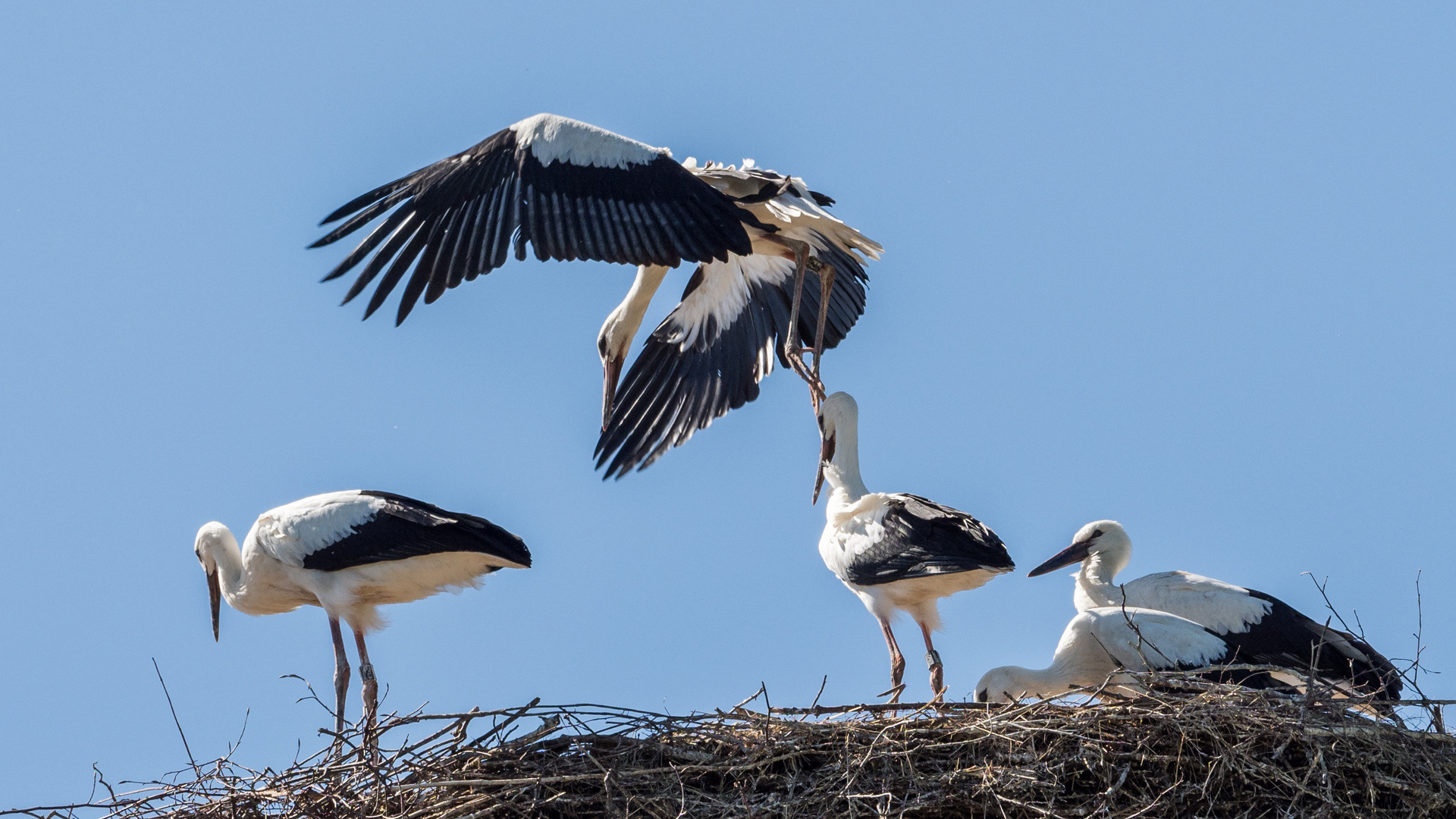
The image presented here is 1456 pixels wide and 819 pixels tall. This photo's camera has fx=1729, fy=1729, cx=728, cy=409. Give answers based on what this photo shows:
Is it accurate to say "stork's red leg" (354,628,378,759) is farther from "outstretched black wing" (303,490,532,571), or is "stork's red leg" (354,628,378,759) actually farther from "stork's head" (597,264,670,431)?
"stork's head" (597,264,670,431)

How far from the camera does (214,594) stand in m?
8.46

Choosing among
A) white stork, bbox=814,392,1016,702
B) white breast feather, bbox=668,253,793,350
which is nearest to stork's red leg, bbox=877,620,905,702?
white stork, bbox=814,392,1016,702

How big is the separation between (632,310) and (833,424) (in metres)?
1.73

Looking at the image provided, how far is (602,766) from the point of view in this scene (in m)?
6.04

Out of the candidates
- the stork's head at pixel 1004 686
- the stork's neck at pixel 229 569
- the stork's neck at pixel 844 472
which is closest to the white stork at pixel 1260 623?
the stork's head at pixel 1004 686

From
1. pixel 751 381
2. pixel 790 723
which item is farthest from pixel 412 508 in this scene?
pixel 751 381

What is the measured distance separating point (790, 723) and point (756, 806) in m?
0.45

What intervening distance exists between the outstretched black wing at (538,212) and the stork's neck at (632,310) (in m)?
1.63

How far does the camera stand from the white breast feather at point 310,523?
24.7 ft

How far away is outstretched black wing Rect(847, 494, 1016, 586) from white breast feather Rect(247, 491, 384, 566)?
2148mm

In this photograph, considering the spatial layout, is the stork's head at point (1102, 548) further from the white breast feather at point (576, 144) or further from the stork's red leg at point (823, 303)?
the white breast feather at point (576, 144)

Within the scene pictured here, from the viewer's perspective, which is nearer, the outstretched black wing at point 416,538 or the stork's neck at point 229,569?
the outstretched black wing at point 416,538

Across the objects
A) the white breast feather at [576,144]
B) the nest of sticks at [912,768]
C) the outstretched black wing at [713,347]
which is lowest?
the nest of sticks at [912,768]

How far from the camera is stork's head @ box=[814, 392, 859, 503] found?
329 inches
